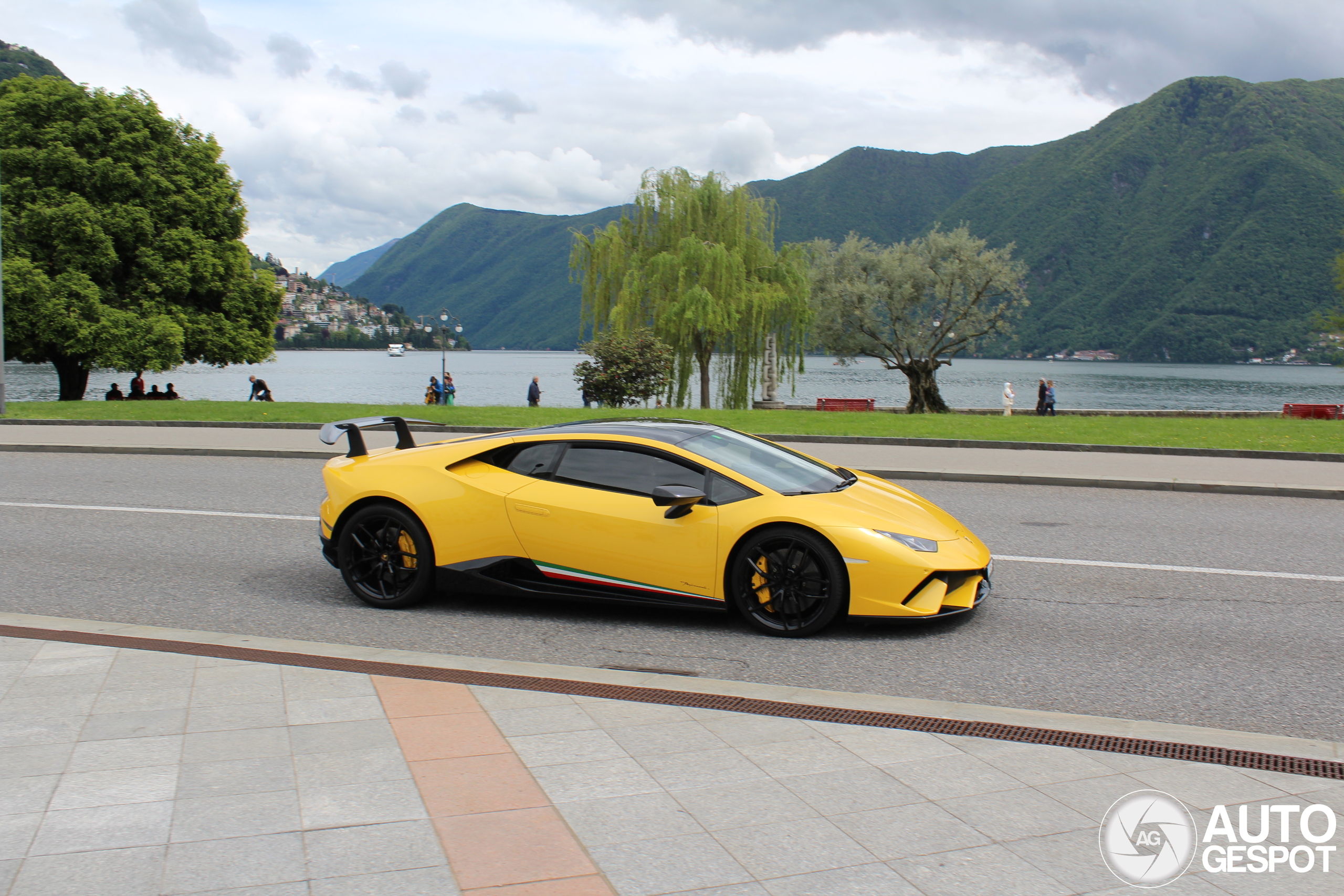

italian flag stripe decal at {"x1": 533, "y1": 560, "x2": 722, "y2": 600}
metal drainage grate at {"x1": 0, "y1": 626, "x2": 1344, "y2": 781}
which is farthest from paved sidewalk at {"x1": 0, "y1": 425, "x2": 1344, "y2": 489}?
metal drainage grate at {"x1": 0, "y1": 626, "x2": 1344, "y2": 781}

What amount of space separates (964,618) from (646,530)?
2.12 m

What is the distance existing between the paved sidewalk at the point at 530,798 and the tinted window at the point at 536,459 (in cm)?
202

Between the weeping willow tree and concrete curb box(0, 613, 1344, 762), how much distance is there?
2585 centimetres

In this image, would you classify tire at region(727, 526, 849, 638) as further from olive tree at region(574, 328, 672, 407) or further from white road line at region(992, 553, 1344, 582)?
olive tree at region(574, 328, 672, 407)

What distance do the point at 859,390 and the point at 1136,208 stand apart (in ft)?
447

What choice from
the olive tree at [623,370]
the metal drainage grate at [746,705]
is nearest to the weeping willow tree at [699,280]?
the olive tree at [623,370]

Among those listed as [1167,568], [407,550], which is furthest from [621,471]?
[1167,568]

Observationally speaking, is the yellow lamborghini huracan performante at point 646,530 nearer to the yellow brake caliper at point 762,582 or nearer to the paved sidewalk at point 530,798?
the yellow brake caliper at point 762,582

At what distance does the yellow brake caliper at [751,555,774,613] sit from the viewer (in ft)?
19.1

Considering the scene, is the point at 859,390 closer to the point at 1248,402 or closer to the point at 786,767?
the point at 1248,402

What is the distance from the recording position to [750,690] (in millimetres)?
4648

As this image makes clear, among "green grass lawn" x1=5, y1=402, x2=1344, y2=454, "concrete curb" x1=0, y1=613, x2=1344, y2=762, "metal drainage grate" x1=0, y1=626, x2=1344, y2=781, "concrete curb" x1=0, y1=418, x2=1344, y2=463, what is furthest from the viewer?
"green grass lawn" x1=5, y1=402, x2=1344, y2=454

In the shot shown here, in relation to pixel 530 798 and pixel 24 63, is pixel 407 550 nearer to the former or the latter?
pixel 530 798

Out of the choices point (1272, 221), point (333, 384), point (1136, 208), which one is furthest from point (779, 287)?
point (1136, 208)
